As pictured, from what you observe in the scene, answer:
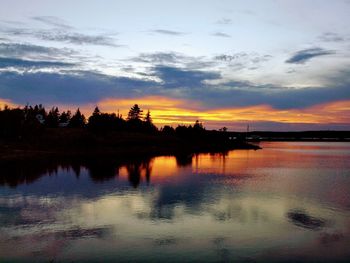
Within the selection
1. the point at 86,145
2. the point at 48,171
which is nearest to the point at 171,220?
the point at 48,171

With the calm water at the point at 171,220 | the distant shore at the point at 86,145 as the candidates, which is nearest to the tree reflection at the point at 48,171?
the calm water at the point at 171,220

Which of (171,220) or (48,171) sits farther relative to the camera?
(48,171)

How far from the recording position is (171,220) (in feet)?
129

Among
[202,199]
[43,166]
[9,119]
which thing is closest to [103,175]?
[43,166]

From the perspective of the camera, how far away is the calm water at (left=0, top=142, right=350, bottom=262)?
97.1 ft

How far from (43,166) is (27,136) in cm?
5749

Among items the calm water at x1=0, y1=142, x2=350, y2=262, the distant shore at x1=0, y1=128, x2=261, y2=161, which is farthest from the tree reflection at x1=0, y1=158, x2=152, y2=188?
the distant shore at x1=0, y1=128, x2=261, y2=161

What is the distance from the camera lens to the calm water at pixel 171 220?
2959cm

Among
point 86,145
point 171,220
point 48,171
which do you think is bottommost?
point 171,220

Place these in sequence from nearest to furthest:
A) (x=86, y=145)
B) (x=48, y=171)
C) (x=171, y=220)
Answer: (x=171, y=220) < (x=48, y=171) < (x=86, y=145)

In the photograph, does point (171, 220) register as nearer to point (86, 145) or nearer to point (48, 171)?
point (48, 171)

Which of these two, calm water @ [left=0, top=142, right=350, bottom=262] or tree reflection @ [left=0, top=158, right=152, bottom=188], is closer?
calm water @ [left=0, top=142, right=350, bottom=262]

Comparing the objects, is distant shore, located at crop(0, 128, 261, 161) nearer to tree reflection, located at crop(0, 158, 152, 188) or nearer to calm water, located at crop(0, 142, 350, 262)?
tree reflection, located at crop(0, 158, 152, 188)

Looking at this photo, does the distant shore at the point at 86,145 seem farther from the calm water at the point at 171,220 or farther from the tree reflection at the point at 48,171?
the calm water at the point at 171,220
